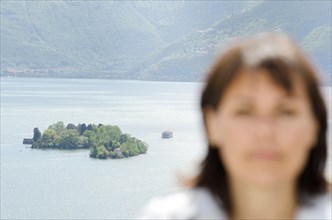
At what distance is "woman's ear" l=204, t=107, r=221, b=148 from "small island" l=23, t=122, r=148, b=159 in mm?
40192

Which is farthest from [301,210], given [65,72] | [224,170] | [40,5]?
[40,5]

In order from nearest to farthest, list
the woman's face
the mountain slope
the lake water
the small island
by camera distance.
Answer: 1. the woman's face
2. the lake water
3. the small island
4. the mountain slope

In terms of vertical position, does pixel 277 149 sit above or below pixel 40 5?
A: below

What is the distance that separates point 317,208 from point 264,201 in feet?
0.27

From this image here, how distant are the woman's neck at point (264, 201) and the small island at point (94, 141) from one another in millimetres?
40178

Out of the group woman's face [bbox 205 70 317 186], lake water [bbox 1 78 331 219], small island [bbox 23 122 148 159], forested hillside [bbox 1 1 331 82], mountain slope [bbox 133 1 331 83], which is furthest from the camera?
forested hillside [bbox 1 1 331 82]

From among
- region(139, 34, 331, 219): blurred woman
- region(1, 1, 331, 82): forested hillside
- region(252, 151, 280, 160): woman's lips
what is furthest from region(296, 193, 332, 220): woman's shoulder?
region(1, 1, 331, 82): forested hillside

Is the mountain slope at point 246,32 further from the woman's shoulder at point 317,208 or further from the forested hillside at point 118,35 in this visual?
the woman's shoulder at point 317,208

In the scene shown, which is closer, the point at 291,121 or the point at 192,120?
the point at 291,121

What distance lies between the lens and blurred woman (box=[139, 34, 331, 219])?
34.6 inches

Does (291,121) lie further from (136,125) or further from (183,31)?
(183,31)

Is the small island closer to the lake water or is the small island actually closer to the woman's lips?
the lake water

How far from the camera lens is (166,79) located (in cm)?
9381

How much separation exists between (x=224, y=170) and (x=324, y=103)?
15 cm
